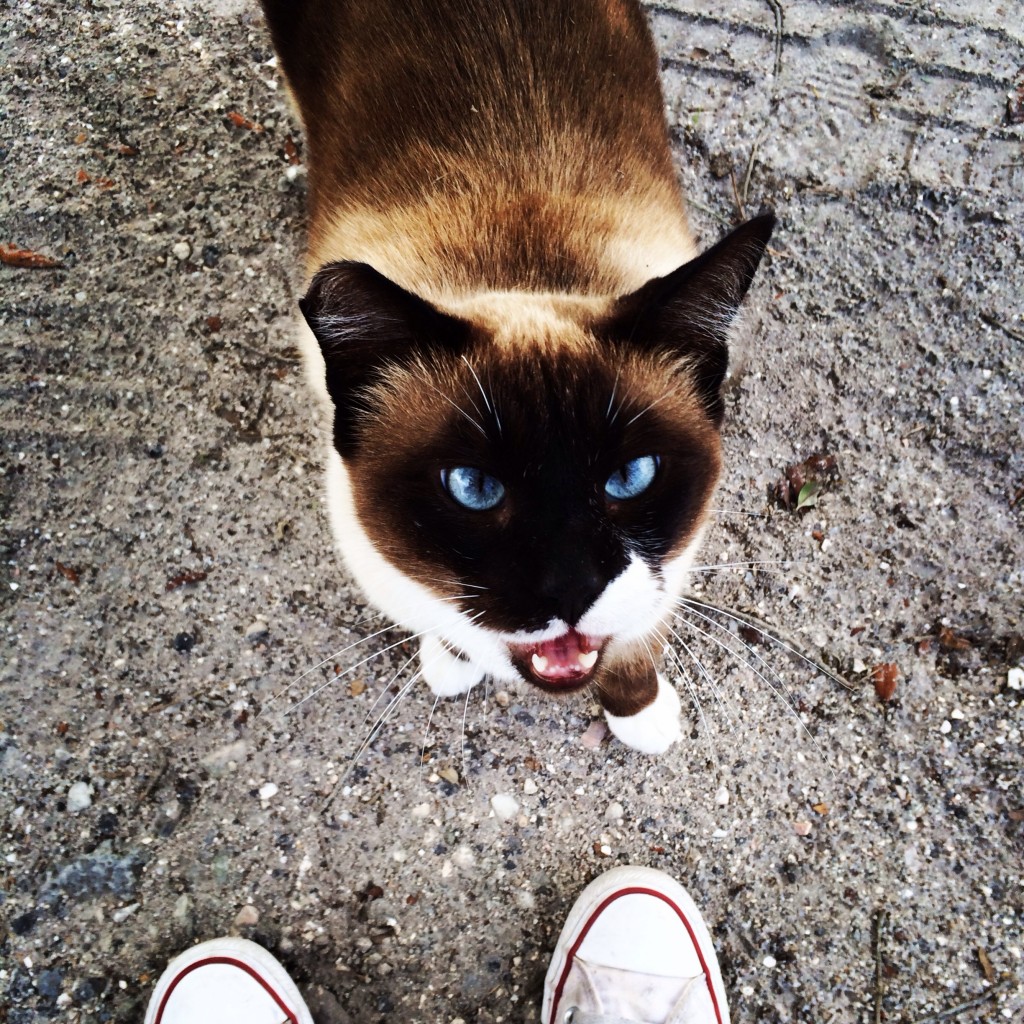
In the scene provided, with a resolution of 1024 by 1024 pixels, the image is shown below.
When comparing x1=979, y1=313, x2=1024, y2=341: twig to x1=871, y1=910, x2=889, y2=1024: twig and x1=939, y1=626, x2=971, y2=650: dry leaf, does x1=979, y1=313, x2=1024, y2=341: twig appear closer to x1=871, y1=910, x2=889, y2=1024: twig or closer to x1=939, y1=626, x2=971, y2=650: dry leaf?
x1=939, y1=626, x2=971, y2=650: dry leaf

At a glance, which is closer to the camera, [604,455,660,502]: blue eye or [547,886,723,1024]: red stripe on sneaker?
[604,455,660,502]: blue eye

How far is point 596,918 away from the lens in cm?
206

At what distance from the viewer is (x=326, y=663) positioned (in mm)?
2232

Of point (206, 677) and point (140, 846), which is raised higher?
point (206, 677)

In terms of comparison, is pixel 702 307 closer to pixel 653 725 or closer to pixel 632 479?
pixel 632 479

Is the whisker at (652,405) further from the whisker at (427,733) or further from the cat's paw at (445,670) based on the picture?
the whisker at (427,733)

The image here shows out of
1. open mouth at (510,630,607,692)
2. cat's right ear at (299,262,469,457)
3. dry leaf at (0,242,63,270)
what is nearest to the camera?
cat's right ear at (299,262,469,457)

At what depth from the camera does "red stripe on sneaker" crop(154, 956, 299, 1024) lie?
6.51ft

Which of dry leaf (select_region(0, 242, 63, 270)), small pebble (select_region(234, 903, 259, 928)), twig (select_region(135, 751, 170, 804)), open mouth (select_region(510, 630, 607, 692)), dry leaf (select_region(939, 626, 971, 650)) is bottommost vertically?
small pebble (select_region(234, 903, 259, 928))

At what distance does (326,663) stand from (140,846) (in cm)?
65

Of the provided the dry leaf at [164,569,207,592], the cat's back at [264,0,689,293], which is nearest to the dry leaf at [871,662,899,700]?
the cat's back at [264,0,689,293]

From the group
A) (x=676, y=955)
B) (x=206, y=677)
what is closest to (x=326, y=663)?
(x=206, y=677)

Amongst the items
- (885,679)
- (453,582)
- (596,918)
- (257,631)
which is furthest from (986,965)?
(257,631)

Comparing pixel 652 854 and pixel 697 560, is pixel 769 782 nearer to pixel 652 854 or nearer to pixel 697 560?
pixel 652 854
